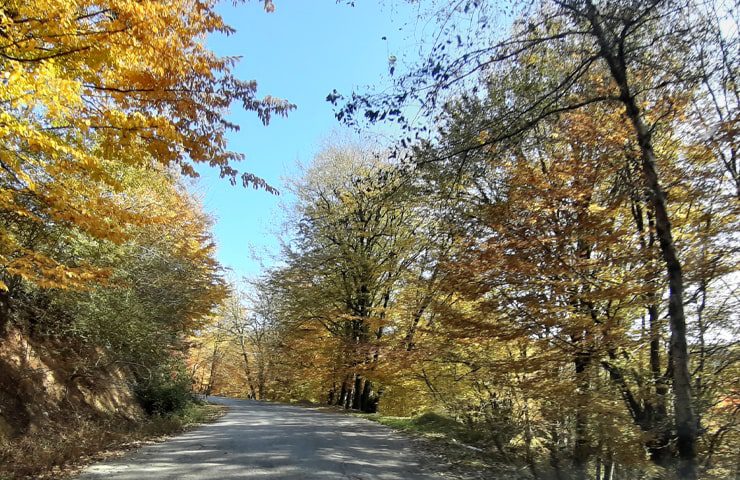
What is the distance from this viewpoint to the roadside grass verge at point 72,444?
253 inches

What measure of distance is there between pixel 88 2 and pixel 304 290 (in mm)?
16195

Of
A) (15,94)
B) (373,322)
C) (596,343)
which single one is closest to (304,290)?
(373,322)

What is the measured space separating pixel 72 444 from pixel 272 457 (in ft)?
10.8

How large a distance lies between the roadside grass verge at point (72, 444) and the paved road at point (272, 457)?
0.41 metres

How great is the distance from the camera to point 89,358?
11.6 metres

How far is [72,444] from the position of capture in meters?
7.85

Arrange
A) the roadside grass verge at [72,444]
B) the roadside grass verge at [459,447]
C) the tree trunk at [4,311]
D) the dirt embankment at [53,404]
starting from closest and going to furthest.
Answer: the roadside grass verge at [72,444], the dirt embankment at [53,404], the roadside grass verge at [459,447], the tree trunk at [4,311]

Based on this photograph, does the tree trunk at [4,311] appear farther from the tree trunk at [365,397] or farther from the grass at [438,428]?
the tree trunk at [365,397]

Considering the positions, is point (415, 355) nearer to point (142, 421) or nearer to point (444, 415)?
point (444, 415)

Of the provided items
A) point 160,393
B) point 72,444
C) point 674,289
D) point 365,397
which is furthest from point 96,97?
point 365,397

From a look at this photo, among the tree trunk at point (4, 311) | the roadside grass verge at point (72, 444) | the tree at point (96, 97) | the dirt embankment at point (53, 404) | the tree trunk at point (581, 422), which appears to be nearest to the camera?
the tree at point (96, 97)

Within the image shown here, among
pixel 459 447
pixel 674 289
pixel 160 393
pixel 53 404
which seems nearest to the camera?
pixel 674 289

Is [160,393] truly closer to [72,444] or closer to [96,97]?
[72,444]

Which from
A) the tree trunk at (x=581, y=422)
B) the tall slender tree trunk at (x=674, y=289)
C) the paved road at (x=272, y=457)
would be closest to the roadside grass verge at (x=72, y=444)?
the paved road at (x=272, y=457)
